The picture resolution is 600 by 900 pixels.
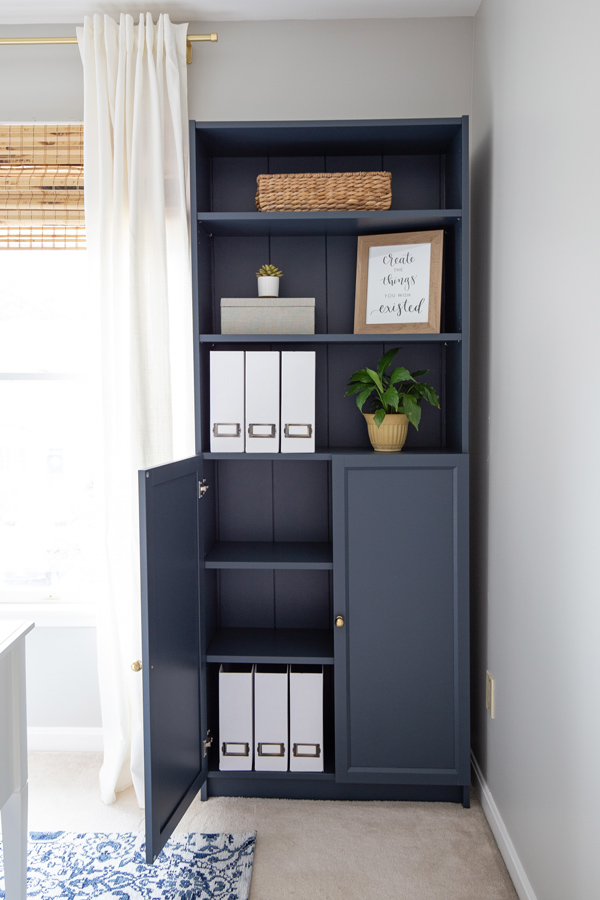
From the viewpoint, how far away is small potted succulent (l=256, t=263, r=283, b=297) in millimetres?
2096

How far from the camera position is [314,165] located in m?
2.28

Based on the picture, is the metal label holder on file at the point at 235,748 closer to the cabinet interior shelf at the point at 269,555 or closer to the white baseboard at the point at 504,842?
the cabinet interior shelf at the point at 269,555

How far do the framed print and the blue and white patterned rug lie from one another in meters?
1.61

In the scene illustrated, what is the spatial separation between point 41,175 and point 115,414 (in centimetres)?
88

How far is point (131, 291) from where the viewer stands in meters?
2.14

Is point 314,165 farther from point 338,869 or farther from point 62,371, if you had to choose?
point 338,869

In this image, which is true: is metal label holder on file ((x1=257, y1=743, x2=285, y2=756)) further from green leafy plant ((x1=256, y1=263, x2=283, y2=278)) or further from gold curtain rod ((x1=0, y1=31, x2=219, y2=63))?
gold curtain rod ((x1=0, y1=31, x2=219, y2=63))

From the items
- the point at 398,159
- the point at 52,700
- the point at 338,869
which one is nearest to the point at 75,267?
the point at 398,159

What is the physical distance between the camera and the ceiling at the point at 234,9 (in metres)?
2.12

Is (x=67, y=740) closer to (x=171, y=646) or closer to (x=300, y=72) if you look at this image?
(x=171, y=646)

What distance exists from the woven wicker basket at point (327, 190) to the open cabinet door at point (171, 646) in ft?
2.78

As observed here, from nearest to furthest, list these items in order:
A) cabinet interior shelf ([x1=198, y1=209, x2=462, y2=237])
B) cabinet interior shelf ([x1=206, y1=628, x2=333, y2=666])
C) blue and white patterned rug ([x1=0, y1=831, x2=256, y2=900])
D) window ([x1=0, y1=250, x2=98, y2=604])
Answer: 1. blue and white patterned rug ([x1=0, y1=831, x2=256, y2=900])
2. cabinet interior shelf ([x1=198, y1=209, x2=462, y2=237])
3. cabinet interior shelf ([x1=206, y1=628, x2=333, y2=666])
4. window ([x1=0, y1=250, x2=98, y2=604])

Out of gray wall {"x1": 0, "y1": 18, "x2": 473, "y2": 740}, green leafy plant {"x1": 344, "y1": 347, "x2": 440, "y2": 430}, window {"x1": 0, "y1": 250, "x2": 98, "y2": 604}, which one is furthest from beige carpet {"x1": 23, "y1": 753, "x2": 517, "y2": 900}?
gray wall {"x1": 0, "y1": 18, "x2": 473, "y2": 740}

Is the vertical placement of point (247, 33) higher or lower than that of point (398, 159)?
higher
